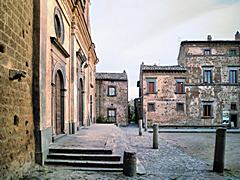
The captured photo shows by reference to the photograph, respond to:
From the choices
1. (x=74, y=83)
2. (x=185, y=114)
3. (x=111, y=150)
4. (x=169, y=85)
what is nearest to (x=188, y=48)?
(x=169, y=85)

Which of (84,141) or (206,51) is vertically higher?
(206,51)

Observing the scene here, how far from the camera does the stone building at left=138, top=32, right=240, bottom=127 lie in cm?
3008

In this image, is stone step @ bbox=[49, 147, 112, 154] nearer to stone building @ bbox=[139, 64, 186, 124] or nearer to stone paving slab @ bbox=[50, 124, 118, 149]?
stone paving slab @ bbox=[50, 124, 118, 149]

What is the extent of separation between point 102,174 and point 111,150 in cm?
118

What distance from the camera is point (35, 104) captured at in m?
6.43

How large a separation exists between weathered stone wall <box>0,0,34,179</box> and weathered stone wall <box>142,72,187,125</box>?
2467 cm

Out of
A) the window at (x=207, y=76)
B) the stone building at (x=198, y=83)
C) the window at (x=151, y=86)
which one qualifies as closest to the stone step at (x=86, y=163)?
the stone building at (x=198, y=83)

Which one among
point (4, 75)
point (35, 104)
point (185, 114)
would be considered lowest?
point (185, 114)

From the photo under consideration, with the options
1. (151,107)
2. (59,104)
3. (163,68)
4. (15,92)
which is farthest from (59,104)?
(163,68)

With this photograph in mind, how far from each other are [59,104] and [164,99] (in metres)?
21.6

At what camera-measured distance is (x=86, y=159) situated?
6.68m

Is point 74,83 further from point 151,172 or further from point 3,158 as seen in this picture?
point 3,158

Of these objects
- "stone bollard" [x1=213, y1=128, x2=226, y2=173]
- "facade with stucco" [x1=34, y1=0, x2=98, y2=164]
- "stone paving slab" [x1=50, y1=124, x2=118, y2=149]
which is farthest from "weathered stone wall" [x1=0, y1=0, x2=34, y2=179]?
"stone bollard" [x1=213, y1=128, x2=226, y2=173]

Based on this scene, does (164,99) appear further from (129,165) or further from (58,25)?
(129,165)
